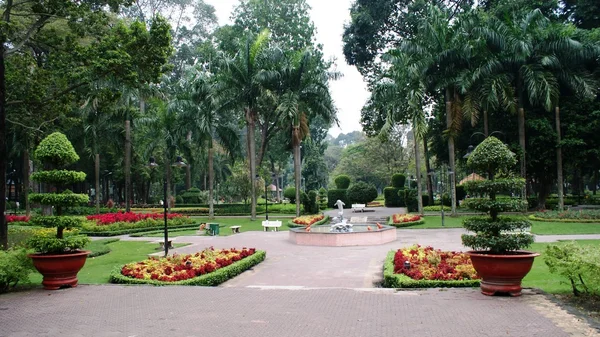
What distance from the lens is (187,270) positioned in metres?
11.4

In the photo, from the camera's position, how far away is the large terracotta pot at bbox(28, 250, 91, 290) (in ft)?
33.3

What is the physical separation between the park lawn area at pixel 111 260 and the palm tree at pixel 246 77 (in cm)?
1301

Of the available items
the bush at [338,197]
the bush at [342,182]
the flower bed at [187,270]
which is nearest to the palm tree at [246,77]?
the bush at [338,197]

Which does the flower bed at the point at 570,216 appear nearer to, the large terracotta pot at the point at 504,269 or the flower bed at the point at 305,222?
the flower bed at the point at 305,222

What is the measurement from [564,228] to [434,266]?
13.5 metres

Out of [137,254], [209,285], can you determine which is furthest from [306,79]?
[209,285]

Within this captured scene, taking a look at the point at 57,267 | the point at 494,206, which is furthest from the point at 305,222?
the point at 494,206

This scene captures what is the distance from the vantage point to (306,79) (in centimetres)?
3158

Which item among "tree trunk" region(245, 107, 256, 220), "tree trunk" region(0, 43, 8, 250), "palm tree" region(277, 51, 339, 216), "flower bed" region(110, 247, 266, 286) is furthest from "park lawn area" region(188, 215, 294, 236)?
"flower bed" region(110, 247, 266, 286)

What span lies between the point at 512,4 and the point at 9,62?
28109 millimetres

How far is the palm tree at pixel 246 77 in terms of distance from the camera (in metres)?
31.2

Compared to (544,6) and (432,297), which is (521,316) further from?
(544,6)

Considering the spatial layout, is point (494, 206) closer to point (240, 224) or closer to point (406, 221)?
point (406, 221)

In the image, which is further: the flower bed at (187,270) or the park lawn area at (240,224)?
the park lawn area at (240,224)
